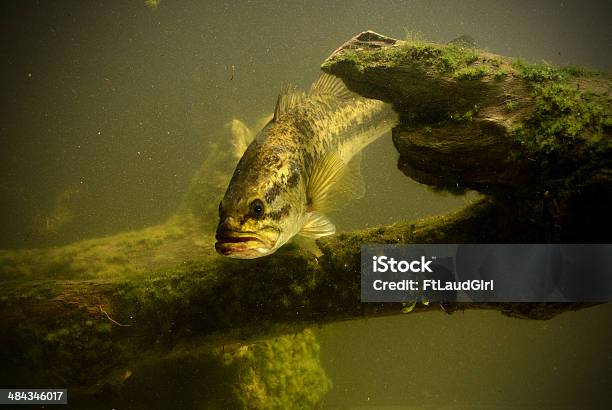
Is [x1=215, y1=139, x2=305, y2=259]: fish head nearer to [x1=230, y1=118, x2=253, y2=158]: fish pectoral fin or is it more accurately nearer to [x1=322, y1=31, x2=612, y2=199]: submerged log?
[x1=322, y1=31, x2=612, y2=199]: submerged log

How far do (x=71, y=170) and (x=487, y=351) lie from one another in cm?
2947

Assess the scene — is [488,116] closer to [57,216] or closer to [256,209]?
[256,209]

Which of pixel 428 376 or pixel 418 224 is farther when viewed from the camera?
pixel 428 376

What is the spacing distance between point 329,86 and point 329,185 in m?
2.51

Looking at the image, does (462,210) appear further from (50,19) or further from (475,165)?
(50,19)

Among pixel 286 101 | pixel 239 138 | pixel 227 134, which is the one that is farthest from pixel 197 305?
pixel 227 134

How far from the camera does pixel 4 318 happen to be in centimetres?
400

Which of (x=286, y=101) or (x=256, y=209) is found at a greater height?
(x=286, y=101)

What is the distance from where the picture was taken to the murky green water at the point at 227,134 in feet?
44.2

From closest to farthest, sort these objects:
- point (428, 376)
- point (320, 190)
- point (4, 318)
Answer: point (320, 190) → point (4, 318) → point (428, 376)

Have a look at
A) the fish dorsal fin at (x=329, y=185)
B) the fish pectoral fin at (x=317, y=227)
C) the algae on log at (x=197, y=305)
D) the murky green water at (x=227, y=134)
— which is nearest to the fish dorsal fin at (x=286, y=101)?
the fish dorsal fin at (x=329, y=185)

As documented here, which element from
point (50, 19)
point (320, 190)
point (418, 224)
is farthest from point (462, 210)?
point (50, 19)

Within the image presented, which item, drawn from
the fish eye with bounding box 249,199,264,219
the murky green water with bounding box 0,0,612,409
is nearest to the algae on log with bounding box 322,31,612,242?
the murky green water with bounding box 0,0,612,409

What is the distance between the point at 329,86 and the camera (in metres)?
5.23
